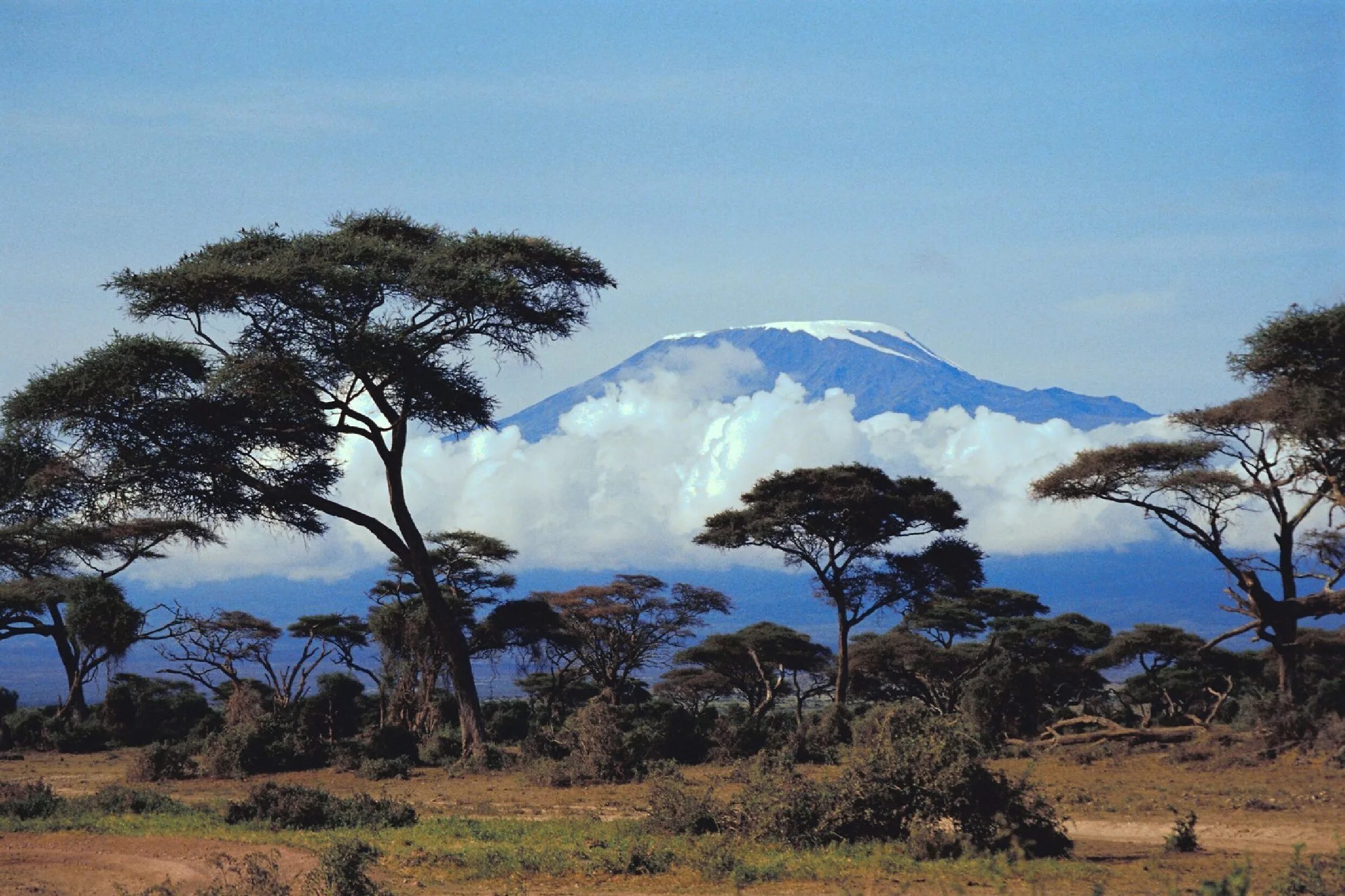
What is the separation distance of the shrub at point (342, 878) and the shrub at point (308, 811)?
15.7 ft

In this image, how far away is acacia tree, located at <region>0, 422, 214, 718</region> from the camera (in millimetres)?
27391

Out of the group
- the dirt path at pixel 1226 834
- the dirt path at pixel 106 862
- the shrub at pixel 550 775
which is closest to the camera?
the dirt path at pixel 106 862

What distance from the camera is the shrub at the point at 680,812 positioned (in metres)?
15.2

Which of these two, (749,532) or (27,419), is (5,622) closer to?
(27,419)

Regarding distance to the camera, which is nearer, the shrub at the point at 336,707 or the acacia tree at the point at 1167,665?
the shrub at the point at 336,707

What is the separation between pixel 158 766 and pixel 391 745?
4.60 meters

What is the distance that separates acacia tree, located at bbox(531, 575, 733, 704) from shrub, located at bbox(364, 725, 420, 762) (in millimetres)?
11588

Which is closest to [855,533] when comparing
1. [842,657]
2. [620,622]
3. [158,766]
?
[842,657]

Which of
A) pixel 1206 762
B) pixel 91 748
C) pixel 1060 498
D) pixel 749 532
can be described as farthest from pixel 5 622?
pixel 1206 762

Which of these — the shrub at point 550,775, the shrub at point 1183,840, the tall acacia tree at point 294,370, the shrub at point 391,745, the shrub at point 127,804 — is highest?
the tall acacia tree at point 294,370

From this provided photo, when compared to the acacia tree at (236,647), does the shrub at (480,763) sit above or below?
below

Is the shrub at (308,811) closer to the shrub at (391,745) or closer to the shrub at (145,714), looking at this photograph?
the shrub at (391,745)

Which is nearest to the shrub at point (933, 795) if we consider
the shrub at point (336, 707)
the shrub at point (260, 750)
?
the shrub at point (260, 750)

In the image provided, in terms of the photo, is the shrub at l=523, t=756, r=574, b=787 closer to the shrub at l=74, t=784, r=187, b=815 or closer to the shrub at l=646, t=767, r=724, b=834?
the shrub at l=74, t=784, r=187, b=815
